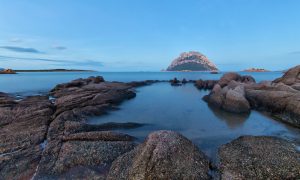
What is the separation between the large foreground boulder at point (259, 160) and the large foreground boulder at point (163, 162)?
1.11 metres

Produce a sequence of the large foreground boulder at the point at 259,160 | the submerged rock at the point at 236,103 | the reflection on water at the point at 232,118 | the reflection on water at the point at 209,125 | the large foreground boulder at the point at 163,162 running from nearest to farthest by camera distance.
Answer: the large foreground boulder at the point at 163,162
the large foreground boulder at the point at 259,160
the reflection on water at the point at 209,125
the reflection on water at the point at 232,118
the submerged rock at the point at 236,103

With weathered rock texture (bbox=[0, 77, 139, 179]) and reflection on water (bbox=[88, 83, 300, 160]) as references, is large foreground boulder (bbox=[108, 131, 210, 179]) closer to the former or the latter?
weathered rock texture (bbox=[0, 77, 139, 179])

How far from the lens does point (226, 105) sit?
2225 cm

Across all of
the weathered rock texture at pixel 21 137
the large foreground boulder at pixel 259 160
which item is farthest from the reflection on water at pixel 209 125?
the weathered rock texture at pixel 21 137

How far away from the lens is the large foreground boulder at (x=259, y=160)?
8.07m

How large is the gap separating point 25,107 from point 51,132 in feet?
24.0

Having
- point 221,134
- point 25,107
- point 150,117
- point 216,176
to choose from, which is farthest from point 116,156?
point 25,107

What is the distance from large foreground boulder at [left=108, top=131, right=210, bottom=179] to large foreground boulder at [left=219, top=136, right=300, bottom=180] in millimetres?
1115

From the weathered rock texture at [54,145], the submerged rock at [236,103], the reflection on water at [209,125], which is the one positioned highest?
the submerged rock at [236,103]

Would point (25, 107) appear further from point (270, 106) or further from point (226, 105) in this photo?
point (270, 106)

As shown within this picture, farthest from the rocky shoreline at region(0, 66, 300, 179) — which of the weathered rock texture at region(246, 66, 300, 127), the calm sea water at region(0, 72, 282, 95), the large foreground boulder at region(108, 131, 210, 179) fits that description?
the calm sea water at region(0, 72, 282, 95)

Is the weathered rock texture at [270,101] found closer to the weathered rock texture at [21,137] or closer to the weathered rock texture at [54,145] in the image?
the weathered rock texture at [54,145]

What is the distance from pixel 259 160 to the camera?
8.92 meters

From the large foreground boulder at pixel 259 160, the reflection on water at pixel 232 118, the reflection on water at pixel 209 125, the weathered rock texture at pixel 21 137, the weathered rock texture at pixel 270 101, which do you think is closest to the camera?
the large foreground boulder at pixel 259 160
